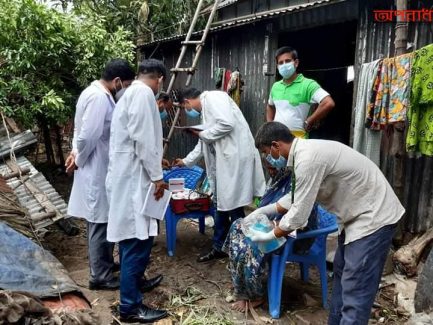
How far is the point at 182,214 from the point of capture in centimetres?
462

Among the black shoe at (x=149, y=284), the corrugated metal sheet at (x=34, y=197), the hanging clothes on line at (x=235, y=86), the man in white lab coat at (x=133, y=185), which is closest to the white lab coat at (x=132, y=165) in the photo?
the man in white lab coat at (x=133, y=185)

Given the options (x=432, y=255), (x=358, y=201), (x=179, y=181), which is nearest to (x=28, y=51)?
(x=179, y=181)

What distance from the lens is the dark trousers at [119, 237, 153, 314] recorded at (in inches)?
126

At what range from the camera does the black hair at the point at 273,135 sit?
2.70 metres

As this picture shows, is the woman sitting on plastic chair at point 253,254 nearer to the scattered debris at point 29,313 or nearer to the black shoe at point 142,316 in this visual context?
the black shoe at point 142,316

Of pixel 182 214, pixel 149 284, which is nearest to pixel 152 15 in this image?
pixel 182 214

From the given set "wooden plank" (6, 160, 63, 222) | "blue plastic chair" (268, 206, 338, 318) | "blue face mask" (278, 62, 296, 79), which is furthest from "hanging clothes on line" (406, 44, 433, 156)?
"wooden plank" (6, 160, 63, 222)

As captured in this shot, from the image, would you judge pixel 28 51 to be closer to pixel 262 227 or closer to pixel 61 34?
pixel 61 34

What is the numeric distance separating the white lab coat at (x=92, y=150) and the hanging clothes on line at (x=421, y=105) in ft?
9.16

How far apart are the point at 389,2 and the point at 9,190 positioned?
455 cm

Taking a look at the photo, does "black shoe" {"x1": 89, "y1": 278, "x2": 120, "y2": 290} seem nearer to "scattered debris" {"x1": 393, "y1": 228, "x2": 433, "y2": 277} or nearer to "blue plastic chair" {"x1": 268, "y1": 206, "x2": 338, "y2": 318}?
"blue plastic chair" {"x1": 268, "y1": 206, "x2": 338, "y2": 318}

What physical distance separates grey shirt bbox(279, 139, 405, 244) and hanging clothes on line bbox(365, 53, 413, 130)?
150 cm

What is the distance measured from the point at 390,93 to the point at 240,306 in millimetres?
2440

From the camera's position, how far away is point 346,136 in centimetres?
801
